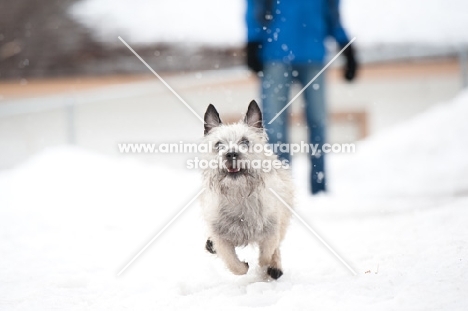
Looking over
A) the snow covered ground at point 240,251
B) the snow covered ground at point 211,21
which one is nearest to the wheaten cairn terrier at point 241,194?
the snow covered ground at point 240,251

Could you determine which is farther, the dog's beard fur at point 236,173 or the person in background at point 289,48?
the person in background at point 289,48

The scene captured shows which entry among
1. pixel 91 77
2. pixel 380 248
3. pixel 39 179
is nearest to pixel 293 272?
pixel 380 248

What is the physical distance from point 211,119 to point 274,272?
3.29ft

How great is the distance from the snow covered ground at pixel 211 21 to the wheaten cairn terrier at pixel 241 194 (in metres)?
7.80

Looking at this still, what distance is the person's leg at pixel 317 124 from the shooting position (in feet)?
18.9

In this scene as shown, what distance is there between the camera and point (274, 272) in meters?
3.32

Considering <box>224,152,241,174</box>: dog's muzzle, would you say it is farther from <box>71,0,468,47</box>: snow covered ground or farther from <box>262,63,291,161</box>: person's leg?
<box>71,0,468,47</box>: snow covered ground

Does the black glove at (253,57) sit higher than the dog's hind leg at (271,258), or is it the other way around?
the black glove at (253,57)

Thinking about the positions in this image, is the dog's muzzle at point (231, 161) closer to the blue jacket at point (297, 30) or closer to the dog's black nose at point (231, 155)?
the dog's black nose at point (231, 155)

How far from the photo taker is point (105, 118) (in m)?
11.2

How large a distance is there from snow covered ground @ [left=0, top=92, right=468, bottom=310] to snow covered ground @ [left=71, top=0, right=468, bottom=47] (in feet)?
11.8

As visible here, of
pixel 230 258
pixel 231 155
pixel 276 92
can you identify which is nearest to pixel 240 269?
pixel 230 258

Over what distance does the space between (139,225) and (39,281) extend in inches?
72.5

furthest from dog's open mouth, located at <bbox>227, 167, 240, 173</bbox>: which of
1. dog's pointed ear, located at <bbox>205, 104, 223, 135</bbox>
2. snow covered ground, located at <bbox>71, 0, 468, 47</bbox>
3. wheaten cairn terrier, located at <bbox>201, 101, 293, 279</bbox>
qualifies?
snow covered ground, located at <bbox>71, 0, 468, 47</bbox>
